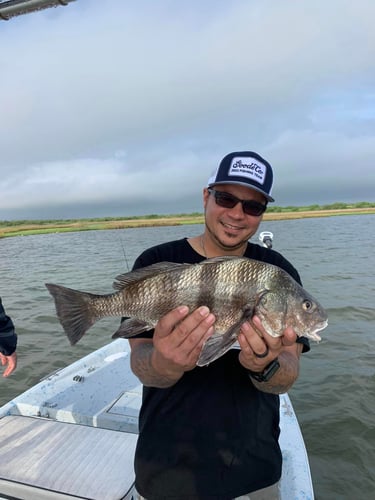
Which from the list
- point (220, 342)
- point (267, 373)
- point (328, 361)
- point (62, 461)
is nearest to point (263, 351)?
point (267, 373)

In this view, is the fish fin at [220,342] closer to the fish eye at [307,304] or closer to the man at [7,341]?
the fish eye at [307,304]

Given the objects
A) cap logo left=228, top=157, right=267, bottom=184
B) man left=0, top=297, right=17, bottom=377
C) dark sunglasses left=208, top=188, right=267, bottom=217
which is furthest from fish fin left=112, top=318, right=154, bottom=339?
man left=0, top=297, right=17, bottom=377

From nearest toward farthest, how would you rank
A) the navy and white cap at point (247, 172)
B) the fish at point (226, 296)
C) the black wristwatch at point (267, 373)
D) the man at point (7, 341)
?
1. the black wristwatch at point (267, 373)
2. the fish at point (226, 296)
3. the navy and white cap at point (247, 172)
4. the man at point (7, 341)

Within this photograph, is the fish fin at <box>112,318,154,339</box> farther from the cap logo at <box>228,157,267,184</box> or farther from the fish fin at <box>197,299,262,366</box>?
the cap logo at <box>228,157,267,184</box>

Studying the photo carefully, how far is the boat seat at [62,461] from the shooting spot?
8.61 feet

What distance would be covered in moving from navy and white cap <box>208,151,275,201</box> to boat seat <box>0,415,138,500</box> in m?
2.35

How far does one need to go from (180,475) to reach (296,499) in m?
1.33

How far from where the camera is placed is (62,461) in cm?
298

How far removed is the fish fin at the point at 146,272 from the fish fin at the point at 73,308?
0.26 meters

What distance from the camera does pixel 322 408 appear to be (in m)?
6.29

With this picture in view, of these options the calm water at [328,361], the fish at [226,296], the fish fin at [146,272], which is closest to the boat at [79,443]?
the fish at [226,296]

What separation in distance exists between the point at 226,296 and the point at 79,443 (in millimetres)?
2053

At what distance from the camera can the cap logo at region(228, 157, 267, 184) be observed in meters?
2.59

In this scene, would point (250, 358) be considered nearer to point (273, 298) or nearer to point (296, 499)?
point (273, 298)
